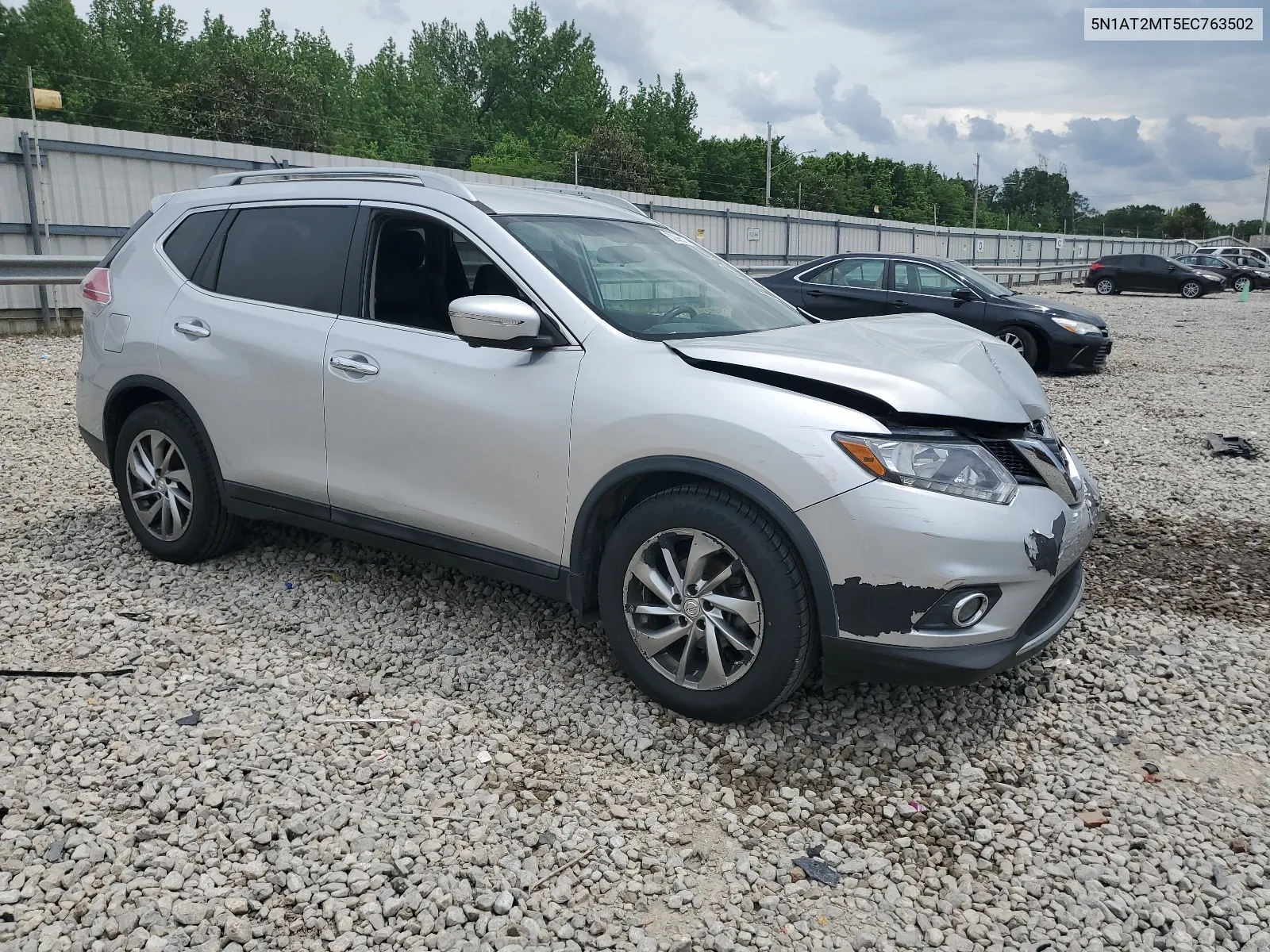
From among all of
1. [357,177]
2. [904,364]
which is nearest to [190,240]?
[357,177]

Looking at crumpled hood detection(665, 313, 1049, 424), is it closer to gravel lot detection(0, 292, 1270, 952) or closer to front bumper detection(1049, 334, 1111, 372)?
gravel lot detection(0, 292, 1270, 952)

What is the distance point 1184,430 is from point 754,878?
7.72m

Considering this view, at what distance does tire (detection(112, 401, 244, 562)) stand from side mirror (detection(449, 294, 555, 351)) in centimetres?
182

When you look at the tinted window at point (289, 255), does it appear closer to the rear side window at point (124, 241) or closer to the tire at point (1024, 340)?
the rear side window at point (124, 241)

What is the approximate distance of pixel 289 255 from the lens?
4402mm

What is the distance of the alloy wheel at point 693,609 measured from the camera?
10.7ft

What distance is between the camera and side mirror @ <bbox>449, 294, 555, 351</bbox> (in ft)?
11.3

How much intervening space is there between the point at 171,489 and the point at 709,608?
114 inches

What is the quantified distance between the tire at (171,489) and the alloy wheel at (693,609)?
2340 mm

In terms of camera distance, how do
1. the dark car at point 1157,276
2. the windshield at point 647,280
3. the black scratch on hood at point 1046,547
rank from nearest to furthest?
the black scratch on hood at point 1046,547 → the windshield at point 647,280 → the dark car at point 1157,276

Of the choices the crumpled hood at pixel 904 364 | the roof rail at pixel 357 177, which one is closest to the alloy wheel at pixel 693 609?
the crumpled hood at pixel 904 364

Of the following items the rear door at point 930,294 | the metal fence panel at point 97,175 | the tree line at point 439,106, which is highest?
the tree line at point 439,106

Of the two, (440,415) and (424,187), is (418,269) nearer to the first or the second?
(424,187)

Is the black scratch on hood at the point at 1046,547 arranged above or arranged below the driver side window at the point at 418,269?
below
